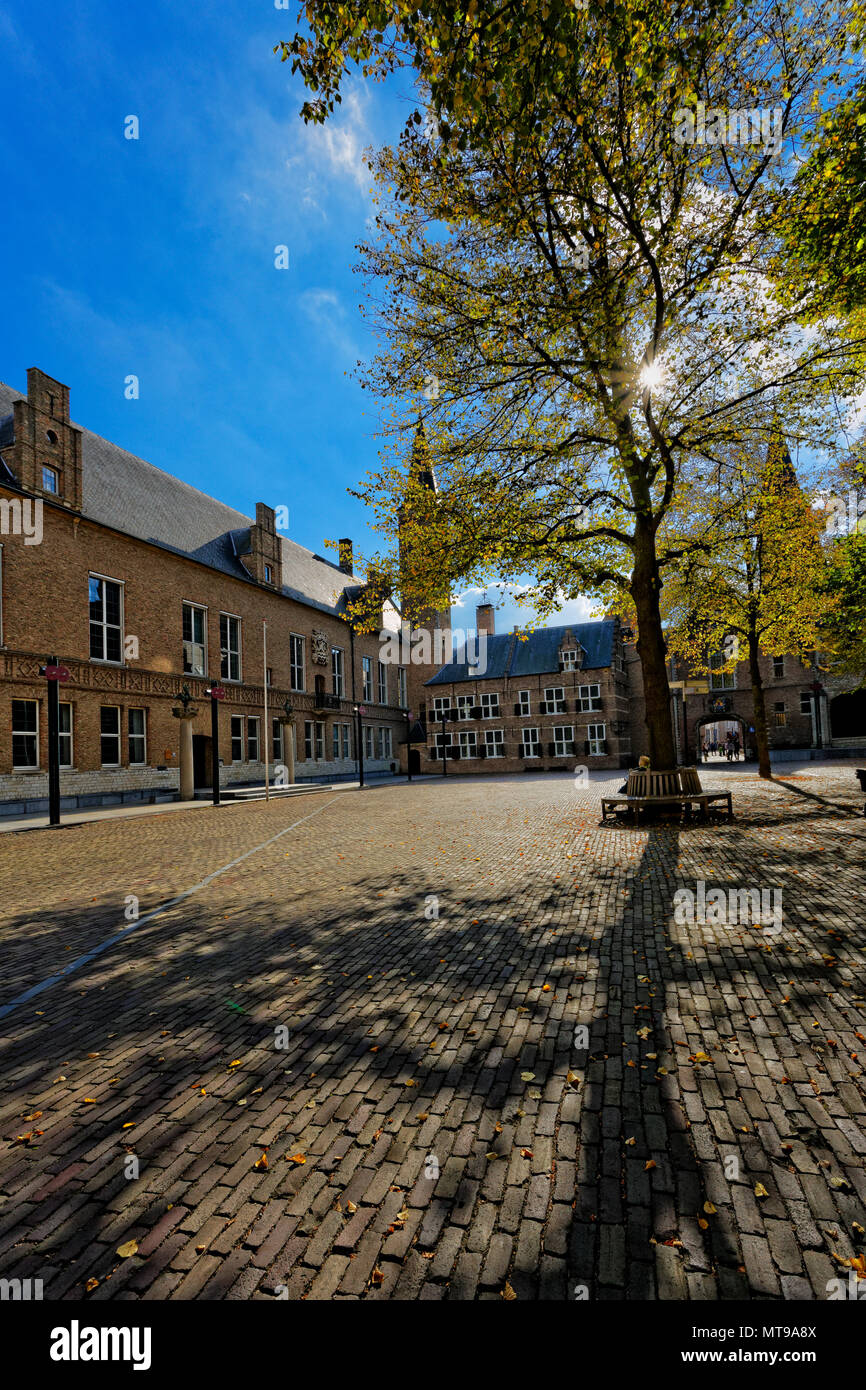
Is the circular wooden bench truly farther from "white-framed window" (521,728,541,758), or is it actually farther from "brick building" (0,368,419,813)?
"white-framed window" (521,728,541,758)

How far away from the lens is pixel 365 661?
160 feet

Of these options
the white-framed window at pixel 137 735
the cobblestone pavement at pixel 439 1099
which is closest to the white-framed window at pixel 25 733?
the white-framed window at pixel 137 735

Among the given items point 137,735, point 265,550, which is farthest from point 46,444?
point 265,550

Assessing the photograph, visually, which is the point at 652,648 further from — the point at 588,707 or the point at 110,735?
the point at 588,707

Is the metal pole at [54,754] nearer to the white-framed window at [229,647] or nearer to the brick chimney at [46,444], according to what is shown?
the brick chimney at [46,444]

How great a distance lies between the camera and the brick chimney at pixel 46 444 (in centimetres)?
2141

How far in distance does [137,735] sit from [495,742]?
31.6m

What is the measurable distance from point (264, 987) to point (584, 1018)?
7.84 ft

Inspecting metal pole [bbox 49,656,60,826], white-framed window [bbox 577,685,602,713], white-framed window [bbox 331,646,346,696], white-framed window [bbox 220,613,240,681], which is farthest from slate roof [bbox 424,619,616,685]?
metal pole [bbox 49,656,60,826]

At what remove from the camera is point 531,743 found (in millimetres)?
50406

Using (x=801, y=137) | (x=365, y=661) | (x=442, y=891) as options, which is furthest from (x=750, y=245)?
(x=365, y=661)
